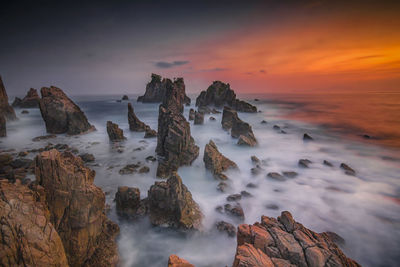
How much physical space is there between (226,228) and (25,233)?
6.51 metres

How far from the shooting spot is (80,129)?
70.2 ft

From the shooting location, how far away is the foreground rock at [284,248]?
4.07 metres

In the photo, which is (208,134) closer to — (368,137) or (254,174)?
(254,174)

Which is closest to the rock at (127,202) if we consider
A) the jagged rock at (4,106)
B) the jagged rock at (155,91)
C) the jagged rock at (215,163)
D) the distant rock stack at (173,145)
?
the distant rock stack at (173,145)

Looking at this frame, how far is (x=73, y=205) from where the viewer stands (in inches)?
196

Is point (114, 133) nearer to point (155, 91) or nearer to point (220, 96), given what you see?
point (220, 96)

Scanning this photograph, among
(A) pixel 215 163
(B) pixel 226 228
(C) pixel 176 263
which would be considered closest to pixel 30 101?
(A) pixel 215 163

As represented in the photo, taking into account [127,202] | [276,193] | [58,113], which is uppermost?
[58,113]

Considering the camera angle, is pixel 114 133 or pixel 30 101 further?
pixel 30 101

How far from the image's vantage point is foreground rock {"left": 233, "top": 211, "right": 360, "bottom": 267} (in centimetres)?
407

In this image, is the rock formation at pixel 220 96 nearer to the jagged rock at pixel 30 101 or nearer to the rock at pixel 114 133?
the rock at pixel 114 133

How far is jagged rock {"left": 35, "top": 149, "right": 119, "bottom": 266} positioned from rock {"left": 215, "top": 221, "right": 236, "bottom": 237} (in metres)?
4.33

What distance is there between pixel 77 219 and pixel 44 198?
3.49 ft

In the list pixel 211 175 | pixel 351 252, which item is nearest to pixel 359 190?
pixel 351 252
